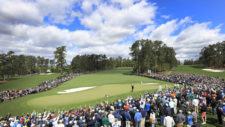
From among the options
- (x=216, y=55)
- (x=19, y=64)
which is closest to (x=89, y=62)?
(x=19, y=64)

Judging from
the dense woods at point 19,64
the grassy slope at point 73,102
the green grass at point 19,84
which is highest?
the dense woods at point 19,64

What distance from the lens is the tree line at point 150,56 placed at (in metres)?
61.0

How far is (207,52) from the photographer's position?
234ft

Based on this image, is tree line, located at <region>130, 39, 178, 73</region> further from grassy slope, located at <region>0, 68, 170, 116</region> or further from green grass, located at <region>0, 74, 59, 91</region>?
green grass, located at <region>0, 74, 59, 91</region>

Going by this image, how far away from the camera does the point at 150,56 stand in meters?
62.3

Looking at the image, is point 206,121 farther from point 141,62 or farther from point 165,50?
point 165,50

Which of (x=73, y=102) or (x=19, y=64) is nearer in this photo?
(x=73, y=102)

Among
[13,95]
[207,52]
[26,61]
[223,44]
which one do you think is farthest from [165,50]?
[26,61]

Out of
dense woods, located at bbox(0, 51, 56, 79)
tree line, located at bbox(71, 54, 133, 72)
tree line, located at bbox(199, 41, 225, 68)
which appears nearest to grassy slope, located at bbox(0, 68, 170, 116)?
dense woods, located at bbox(0, 51, 56, 79)

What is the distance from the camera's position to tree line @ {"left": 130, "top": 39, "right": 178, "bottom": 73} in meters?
61.0

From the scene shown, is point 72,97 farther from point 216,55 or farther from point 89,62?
point 89,62

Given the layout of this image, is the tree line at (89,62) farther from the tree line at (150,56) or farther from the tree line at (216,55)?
the tree line at (216,55)

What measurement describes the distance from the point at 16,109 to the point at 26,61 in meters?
105

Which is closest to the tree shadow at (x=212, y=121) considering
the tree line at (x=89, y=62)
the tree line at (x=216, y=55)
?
the tree line at (x=216, y=55)
